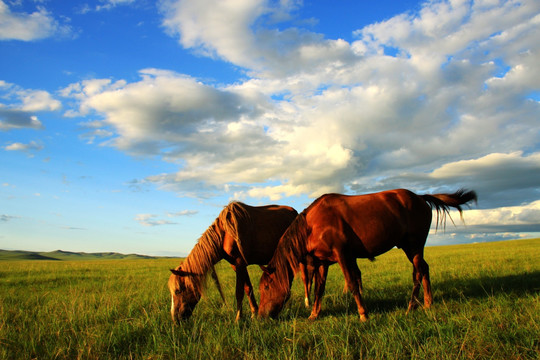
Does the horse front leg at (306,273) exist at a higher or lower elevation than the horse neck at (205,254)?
lower

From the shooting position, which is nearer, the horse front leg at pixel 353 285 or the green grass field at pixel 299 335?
the green grass field at pixel 299 335

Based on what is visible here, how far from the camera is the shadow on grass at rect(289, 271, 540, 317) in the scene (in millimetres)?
6656

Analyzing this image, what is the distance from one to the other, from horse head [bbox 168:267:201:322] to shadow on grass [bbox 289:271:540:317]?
200 cm

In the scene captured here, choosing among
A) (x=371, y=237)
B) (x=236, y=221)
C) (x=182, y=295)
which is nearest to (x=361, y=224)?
(x=371, y=237)

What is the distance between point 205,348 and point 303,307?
3.50 meters

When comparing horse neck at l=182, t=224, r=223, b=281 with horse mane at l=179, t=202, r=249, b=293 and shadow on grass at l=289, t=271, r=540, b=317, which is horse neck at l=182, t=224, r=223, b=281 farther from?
shadow on grass at l=289, t=271, r=540, b=317

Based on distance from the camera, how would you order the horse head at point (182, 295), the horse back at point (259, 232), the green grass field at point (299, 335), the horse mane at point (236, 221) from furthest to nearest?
the horse back at point (259, 232) → the horse mane at point (236, 221) → the horse head at point (182, 295) → the green grass field at point (299, 335)

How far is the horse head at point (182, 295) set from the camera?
19.7ft

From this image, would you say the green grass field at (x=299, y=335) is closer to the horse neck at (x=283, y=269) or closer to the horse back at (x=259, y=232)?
the horse neck at (x=283, y=269)

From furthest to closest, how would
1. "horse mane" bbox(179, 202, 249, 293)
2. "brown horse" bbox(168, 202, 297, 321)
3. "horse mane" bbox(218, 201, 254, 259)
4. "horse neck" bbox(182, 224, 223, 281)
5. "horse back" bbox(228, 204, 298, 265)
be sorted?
"horse back" bbox(228, 204, 298, 265), "horse mane" bbox(218, 201, 254, 259), "horse neck" bbox(182, 224, 223, 281), "horse mane" bbox(179, 202, 249, 293), "brown horse" bbox(168, 202, 297, 321)

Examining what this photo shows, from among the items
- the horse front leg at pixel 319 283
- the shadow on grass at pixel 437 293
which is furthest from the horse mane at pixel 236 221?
the shadow on grass at pixel 437 293

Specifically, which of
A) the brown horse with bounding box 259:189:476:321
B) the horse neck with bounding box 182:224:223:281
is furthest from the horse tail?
the horse neck with bounding box 182:224:223:281

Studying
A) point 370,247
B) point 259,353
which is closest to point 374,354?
point 259,353

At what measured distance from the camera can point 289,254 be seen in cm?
612
